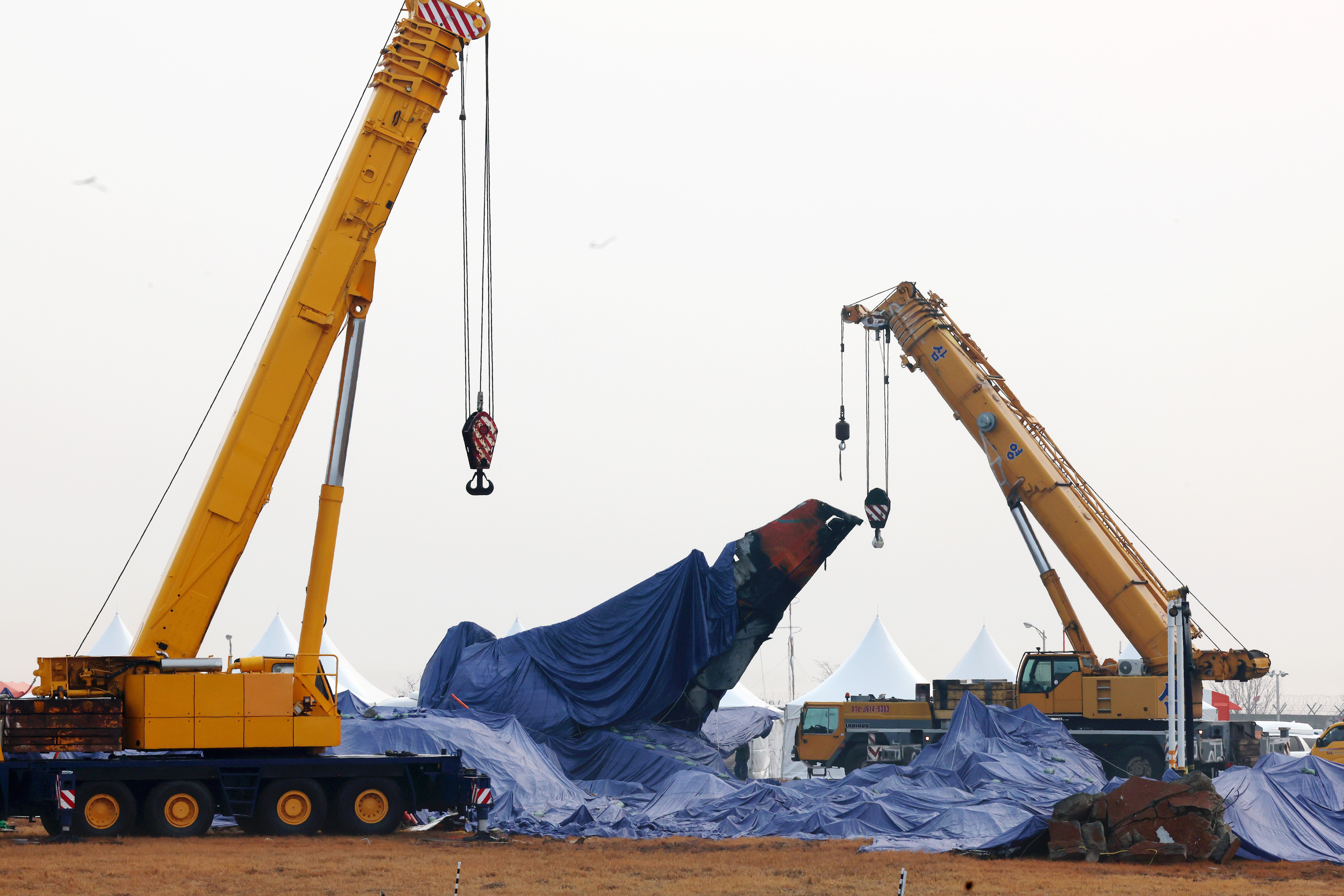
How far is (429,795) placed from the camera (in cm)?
2058

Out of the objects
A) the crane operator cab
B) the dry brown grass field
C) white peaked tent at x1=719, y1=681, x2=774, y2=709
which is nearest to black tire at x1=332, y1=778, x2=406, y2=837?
the dry brown grass field

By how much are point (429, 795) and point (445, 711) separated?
744 cm

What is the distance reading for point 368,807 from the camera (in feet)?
66.4

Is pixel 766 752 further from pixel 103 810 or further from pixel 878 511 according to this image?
pixel 103 810

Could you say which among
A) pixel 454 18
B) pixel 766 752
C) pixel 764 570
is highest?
pixel 454 18


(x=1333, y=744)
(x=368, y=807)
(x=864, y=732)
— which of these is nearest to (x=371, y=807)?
(x=368, y=807)

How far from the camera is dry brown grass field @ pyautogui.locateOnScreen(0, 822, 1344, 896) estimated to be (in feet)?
50.4

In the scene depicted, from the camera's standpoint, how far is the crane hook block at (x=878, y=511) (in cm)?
3131

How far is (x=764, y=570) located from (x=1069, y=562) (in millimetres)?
6481

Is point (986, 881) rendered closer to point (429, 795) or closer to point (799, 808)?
point (799, 808)

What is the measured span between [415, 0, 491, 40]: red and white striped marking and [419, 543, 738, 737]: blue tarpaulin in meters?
13.2

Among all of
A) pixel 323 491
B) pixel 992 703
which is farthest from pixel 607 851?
pixel 992 703

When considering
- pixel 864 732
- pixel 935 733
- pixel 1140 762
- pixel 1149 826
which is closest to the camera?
pixel 1149 826

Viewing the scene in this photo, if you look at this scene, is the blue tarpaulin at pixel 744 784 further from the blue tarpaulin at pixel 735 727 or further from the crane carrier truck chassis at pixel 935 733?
the blue tarpaulin at pixel 735 727
